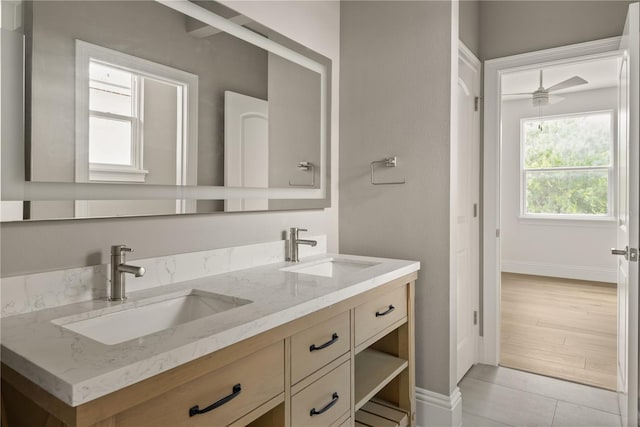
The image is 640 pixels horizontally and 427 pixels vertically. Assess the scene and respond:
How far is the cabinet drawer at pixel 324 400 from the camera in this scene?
1.27 m

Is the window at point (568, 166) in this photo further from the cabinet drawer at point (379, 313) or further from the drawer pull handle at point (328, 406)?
the drawer pull handle at point (328, 406)

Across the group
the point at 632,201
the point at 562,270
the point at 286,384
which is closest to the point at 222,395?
the point at 286,384

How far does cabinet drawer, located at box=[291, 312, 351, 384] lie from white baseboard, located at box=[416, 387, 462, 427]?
928 mm

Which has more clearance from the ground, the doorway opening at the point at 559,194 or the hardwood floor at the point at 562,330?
the doorway opening at the point at 559,194

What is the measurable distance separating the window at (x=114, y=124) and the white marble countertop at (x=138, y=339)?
16.0 inches

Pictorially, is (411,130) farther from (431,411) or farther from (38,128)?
(38,128)

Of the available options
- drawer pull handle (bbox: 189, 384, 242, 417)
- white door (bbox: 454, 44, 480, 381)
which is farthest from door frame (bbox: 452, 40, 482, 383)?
drawer pull handle (bbox: 189, 384, 242, 417)

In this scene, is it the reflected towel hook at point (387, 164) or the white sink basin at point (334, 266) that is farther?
the reflected towel hook at point (387, 164)

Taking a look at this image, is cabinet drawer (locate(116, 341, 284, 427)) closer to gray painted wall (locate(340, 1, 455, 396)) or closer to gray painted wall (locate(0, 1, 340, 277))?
gray painted wall (locate(0, 1, 340, 277))

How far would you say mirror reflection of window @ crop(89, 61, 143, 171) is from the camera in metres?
1.26

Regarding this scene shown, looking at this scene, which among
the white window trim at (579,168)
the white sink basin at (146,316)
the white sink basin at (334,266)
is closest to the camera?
the white sink basin at (146,316)

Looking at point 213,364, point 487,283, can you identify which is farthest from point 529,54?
point 213,364

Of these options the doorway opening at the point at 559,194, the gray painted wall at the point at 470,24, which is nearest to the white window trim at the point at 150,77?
the gray painted wall at the point at 470,24

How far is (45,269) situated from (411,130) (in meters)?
1.75
